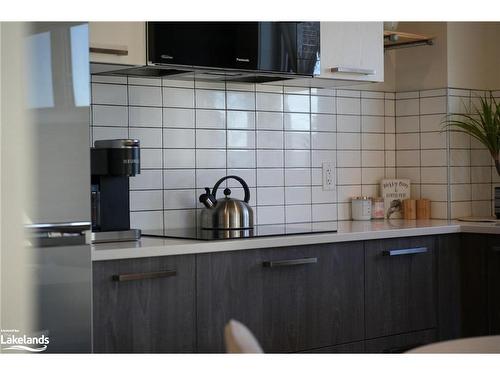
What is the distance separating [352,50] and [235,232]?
3.28 feet

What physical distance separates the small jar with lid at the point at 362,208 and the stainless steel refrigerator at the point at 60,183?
1977 millimetres

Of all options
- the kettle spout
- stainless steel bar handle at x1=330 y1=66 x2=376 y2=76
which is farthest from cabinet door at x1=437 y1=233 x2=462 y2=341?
the kettle spout

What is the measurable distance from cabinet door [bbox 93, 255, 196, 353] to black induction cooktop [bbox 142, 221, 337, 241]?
21 centimetres

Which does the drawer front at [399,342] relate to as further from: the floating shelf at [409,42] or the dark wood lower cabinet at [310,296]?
the floating shelf at [409,42]

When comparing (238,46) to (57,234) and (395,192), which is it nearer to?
(57,234)

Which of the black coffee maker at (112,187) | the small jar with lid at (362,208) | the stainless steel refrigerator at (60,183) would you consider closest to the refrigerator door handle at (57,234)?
the stainless steel refrigerator at (60,183)

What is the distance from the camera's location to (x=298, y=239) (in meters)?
3.41

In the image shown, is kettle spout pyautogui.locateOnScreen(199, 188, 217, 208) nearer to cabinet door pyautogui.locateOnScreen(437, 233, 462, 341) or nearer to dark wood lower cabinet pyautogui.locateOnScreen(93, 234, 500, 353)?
dark wood lower cabinet pyautogui.locateOnScreen(93, 234, 500, 353)

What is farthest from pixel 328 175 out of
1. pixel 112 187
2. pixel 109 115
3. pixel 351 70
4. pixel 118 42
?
pixel 118 42

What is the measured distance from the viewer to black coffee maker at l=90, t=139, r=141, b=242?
10.7ft

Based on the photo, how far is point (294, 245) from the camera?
3400 millimetres
